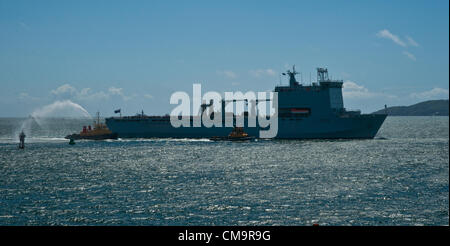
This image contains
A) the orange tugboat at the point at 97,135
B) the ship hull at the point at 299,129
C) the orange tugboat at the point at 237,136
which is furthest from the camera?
the orange tugboat at the point at 97,135

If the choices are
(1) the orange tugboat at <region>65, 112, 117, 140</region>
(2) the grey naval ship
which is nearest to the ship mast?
(2) the grey naval ship

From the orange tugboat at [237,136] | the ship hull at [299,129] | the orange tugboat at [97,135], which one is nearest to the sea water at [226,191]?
the orange tugboat at [237,136]

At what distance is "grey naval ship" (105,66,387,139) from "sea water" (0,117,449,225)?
31.9 meters

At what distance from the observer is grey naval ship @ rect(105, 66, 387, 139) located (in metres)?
84.6

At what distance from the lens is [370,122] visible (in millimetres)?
84562

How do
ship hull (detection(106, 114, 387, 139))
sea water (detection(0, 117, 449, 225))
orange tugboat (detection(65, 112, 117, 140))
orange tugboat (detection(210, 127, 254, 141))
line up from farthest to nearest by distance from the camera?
orange tugboat (detection(65, 112, 117, 140)) → ship hull (detection(106, 114, 387, 139)) → orange tugboat (detection(210, 127, 254, 141)) → sea water (detection(0, 117, 449, 225))

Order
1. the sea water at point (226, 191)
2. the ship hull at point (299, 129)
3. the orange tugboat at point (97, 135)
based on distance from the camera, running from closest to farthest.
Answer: the sea water at point (226, 191) → the ship hull at point (299, 129) → the orange tugboat at point (97, 135)

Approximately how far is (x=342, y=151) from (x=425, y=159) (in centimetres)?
1146

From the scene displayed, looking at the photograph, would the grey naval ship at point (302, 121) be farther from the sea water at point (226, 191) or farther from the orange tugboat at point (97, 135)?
the sea water at point (226, 191)

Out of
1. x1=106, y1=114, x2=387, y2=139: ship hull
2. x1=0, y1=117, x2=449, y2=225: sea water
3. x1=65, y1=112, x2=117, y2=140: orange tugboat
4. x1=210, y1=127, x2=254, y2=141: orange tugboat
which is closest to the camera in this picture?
x1=0, y1=117, x2=449, y2=225: sea water

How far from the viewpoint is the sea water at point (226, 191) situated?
23.7 meters

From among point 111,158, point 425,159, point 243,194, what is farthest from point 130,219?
point 425,159

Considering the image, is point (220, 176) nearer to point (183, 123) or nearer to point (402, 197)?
point (402, 197)

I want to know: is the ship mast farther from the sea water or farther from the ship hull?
the sea water
